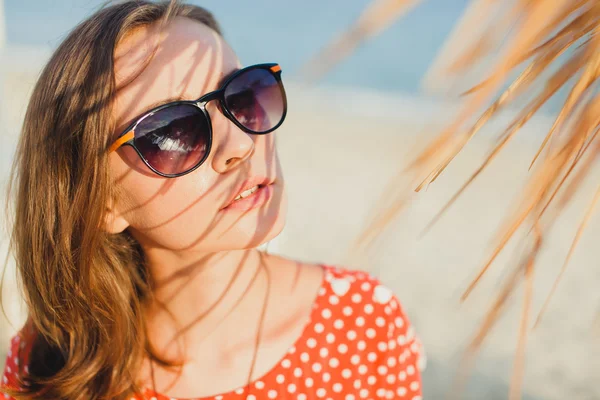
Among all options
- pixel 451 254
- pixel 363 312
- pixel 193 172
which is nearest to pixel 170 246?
pixel 193 172

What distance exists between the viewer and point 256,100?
1405mm

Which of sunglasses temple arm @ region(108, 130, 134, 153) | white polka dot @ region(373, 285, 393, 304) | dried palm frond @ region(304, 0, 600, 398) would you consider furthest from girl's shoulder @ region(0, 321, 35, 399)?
dried palm frond @ region(304, 0, 600, 398)

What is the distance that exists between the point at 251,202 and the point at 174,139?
0.74ft

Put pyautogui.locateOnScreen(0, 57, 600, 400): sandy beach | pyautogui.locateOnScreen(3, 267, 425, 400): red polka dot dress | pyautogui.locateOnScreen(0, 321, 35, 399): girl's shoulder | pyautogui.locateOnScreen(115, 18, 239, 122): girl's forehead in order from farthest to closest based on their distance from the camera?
1. pyautogui.locateOnScreen(0, 57, 600, 400): sandy beach
2. pyautogui.locateOnScreen(0, 321, 35, 399): girl's shoulder
3. pyautogui.locateOnScreen(3, 267, 425, 400): red polka dot dress
4. pyautogui.locateOnScreen(115, 18, 239, 122): girl's forehead

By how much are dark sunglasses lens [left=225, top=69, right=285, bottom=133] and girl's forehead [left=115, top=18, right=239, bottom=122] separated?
0.17ft

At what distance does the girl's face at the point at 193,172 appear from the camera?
1.32 metres

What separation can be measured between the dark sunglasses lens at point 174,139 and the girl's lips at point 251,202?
13 cm

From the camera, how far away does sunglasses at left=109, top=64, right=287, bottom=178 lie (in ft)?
4.30

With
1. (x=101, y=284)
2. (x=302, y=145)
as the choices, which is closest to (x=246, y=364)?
(x=101, y=284)

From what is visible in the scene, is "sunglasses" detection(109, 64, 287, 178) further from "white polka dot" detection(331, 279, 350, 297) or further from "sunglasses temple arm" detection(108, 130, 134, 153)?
"white polka dot" detection(331, 279, 350, 297)

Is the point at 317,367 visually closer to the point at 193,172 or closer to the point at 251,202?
the point at 251,202

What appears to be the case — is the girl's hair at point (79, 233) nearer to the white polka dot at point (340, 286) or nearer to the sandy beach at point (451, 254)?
the white polka dot at point (340, 286)

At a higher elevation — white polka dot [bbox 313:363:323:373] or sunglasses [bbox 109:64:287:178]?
sunglasses [bbox 109:64:287:178]

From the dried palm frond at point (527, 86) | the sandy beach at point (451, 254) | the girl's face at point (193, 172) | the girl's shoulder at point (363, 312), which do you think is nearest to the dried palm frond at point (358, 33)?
the dried palm frond at point (527, 86)
